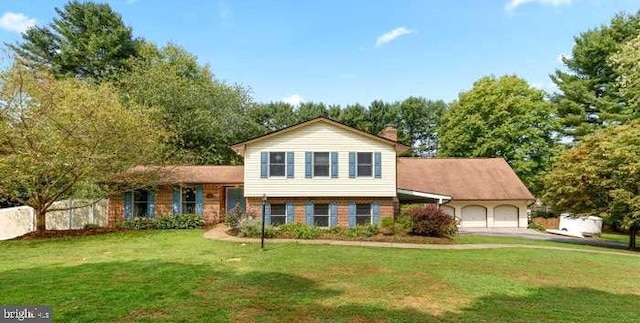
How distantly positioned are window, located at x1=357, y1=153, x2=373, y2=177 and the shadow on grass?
11.6m

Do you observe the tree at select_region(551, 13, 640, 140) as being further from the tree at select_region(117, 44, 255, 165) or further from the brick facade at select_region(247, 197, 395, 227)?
the tree at select_region(117, 44, 255, 165)

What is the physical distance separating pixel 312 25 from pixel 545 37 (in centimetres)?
1046

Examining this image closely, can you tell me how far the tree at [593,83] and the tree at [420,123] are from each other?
14.7 m

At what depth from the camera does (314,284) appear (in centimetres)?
896

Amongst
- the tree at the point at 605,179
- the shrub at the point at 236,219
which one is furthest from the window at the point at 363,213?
the tree at the point at 605,179

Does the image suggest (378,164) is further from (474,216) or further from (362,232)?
(474,216)

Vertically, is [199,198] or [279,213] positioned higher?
[199,198]

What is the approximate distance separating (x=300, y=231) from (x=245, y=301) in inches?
421

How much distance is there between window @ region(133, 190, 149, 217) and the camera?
23.4 metres

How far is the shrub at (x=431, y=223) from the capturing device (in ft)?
58.5

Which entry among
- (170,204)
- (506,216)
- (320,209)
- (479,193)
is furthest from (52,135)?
(506,216)

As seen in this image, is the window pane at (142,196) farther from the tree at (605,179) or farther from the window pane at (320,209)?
the tree at (605,179)

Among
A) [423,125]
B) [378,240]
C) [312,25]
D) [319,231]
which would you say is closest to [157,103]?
[312,25]

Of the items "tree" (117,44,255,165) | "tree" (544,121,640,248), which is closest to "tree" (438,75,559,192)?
"tree" (544,121,640,248)
